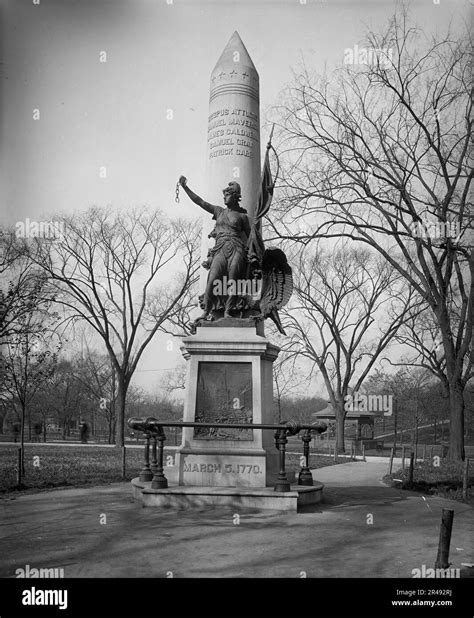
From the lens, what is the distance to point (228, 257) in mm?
10164

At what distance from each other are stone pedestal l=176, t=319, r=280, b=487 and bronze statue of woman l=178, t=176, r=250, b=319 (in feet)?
1.88

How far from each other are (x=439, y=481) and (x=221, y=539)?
8214 mm

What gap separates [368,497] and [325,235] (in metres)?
9.26

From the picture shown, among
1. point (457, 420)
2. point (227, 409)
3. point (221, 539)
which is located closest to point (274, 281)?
point (227, 409)

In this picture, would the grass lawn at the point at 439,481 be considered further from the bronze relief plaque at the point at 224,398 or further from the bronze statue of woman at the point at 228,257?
the bronze statue of woman at the point at 228,257

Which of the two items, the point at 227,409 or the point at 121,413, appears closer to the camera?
the point at 227,409

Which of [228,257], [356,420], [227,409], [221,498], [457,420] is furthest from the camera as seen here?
[356,420]

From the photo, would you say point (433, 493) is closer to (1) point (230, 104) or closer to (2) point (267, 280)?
(2) point (267, 280)

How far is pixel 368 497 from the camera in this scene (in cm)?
1070

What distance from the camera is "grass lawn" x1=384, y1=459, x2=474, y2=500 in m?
11.5

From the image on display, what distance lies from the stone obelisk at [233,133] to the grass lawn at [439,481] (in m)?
6.01

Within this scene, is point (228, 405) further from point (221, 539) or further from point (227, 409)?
point (221, 539)
